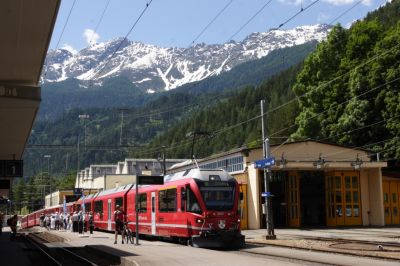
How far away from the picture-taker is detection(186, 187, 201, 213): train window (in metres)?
23.6

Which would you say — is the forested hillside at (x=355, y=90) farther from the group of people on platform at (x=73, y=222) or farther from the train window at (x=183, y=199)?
the train window at (x=183, y=199)

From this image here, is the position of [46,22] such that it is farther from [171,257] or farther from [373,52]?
[373,52]

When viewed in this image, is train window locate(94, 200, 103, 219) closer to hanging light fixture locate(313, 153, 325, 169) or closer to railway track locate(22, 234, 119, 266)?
hanging light fixture locate(313, 153, 325, 169)

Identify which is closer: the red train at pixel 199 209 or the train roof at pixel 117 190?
the red train at pixel 199 209

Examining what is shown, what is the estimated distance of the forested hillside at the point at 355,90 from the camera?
4869cm

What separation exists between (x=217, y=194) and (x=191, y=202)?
113 centimetres

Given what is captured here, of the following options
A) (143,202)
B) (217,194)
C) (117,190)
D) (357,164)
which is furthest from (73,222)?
(217,194)

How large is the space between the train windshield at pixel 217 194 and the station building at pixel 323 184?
15.5 m

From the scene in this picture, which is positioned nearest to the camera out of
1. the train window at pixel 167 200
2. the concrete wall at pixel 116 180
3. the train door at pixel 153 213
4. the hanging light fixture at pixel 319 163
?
the train window at pixel 167 200

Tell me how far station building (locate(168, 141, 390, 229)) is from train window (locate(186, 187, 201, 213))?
1620cm

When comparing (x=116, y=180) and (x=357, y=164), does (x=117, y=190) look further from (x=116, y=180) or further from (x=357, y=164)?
(x=116, y=180)

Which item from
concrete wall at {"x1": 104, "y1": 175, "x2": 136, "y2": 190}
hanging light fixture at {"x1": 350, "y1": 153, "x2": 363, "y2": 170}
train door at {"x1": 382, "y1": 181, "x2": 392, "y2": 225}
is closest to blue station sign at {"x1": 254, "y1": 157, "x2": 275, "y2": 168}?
hanging light fixture at {"x1": 350, "y1": 153, "x2": 363, "y2": 170}

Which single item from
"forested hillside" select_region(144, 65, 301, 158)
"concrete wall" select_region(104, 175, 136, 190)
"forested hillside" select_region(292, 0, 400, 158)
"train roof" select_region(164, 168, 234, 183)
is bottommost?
"train roof" select_region(164, 168, 234, 183)

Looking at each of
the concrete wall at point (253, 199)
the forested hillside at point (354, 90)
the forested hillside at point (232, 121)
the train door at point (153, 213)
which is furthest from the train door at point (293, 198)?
the forested hillside at point (232, 121)
